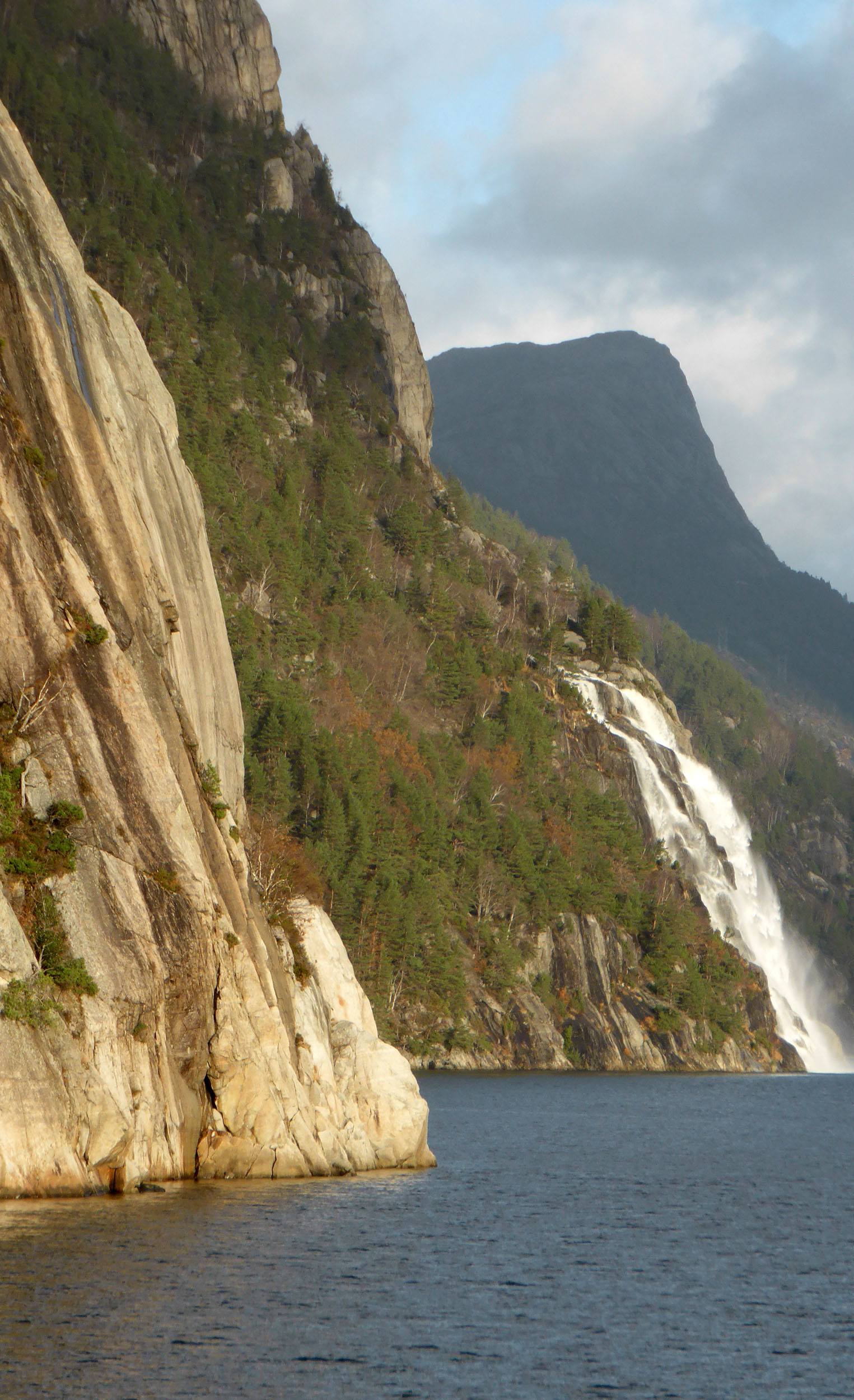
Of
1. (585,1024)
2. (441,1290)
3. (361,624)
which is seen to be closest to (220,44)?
(361,624)

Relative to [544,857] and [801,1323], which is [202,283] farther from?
[801,1323]

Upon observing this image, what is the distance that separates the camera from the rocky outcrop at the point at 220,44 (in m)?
173

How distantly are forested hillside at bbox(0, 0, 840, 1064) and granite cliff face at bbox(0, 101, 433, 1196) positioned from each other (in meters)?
31.3

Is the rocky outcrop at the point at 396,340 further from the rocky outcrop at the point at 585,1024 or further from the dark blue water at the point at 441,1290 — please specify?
the dark blue water at the point at 441,1290

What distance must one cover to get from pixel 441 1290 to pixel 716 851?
122 metres

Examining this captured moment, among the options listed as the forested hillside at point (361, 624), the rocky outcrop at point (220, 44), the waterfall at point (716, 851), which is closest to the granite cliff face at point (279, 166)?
the rocky outcrop at point (220, 44)

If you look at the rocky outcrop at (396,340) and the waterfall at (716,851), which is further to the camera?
the rocky outcrop at (396,340)

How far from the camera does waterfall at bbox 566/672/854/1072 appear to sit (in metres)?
145

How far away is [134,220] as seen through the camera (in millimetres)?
151500

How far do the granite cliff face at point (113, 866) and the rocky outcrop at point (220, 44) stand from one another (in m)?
136

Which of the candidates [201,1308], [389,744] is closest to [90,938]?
[201,1308]

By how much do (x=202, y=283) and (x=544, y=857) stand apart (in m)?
74.9

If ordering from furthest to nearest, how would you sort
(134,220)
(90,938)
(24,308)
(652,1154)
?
(134,220), (652,1154), (24,308), (90,938)

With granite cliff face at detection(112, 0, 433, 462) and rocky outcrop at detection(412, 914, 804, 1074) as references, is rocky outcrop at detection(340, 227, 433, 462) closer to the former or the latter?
granite cliff face at detection(112, 0, 433, 462)
